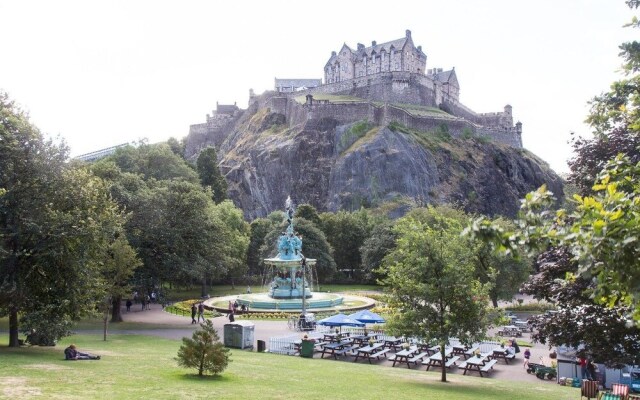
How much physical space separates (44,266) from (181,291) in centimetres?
3490

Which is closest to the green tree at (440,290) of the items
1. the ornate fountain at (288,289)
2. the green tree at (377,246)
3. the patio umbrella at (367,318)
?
the patio umbrella at (367,318)

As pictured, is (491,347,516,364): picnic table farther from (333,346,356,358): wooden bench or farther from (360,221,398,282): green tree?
(360,221,398,282): green tree

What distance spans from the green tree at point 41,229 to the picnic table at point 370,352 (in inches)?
420

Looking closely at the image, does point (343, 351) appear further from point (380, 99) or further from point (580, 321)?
point (380, 99)

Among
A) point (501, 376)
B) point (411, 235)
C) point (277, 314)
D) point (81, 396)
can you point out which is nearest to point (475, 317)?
point (411, 235)

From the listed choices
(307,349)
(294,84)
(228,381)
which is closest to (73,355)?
(228,381)

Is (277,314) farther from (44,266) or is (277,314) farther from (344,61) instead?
(344,61)

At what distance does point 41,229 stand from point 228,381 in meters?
8.48

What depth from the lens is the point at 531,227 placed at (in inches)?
219

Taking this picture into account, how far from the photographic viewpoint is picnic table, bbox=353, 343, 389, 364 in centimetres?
2290

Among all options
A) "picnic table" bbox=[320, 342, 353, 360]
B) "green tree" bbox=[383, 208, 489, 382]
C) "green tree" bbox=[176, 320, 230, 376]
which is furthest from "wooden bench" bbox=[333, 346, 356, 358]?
"green tree" bbox=[176, 320, 230, 376]

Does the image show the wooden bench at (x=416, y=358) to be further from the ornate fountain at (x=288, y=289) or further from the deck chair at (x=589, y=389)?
the ornate fountain at (x=288, y=289)

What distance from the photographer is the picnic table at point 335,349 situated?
23125 mm

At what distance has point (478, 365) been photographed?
20875 mm
